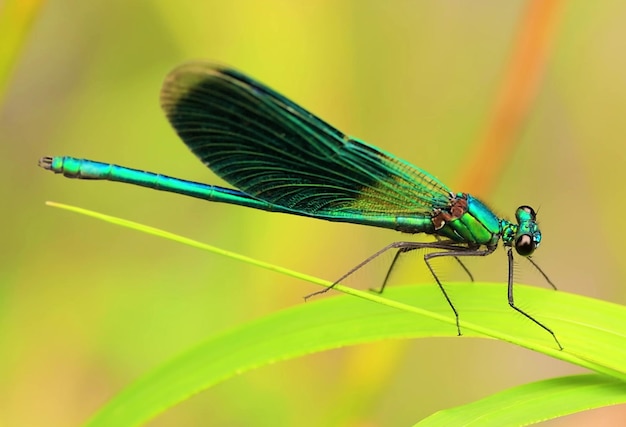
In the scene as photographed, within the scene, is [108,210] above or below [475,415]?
above

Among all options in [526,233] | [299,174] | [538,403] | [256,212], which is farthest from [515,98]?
[538,403]

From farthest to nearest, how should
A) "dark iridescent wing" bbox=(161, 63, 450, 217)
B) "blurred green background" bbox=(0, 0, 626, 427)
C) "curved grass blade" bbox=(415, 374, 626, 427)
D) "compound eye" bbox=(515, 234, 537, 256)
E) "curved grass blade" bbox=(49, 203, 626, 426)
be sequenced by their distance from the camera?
"blurred green background" bbox=(0, 0, 626, 427) < "compound eye" bbox=(515, 234, 537, 256) < "dark iridescent wing" bbox=(161, 63, 450, 217) < "curved grass blade" bbox=(49, 203, 626, 426) < "curved grass blade" bbox=(415, 374, 626, 427)

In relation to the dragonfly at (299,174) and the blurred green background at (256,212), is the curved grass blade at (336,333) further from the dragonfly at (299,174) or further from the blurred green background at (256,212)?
the blurred green background at (256,212)

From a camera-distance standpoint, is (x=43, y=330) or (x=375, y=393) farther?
(x=43, y=330)

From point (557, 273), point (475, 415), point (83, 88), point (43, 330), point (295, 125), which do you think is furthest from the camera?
point (557, 273)

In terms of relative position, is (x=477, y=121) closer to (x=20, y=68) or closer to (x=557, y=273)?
(x=557, y=273)

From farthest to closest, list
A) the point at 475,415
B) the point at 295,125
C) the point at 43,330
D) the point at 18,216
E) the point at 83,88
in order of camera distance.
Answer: the point at 83,88
the point at 18,216
the point at 43,330
the point at 295,125
the point at 475,415

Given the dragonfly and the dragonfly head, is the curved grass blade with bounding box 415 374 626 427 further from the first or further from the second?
the dragonfly head

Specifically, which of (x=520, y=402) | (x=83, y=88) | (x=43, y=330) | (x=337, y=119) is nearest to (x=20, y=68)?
(x=83, y=88)

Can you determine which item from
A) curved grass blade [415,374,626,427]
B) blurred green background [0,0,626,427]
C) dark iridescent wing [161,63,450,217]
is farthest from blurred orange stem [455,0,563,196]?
curved grass blade [415,374,626,427]
